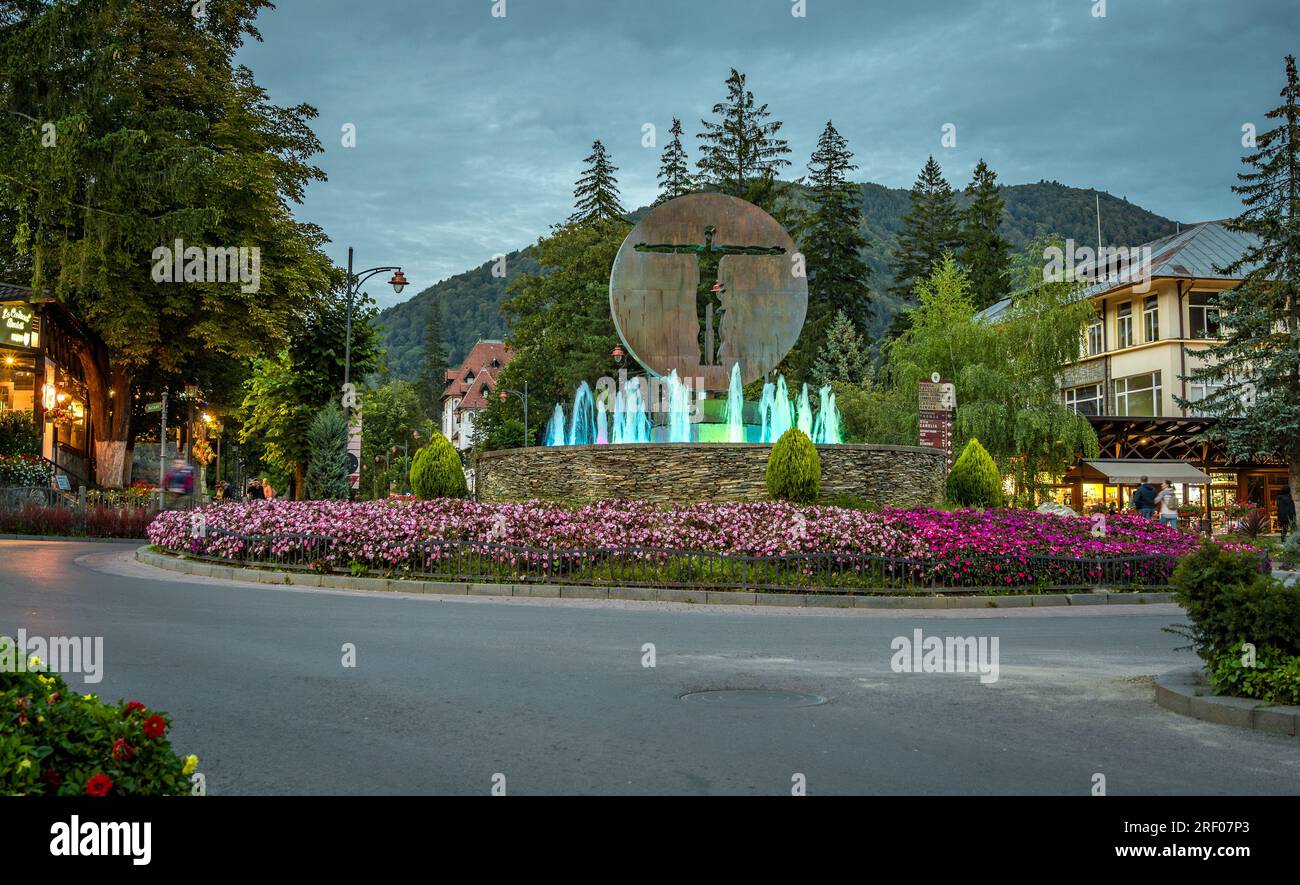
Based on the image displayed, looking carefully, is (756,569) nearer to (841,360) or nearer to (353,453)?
(353,453)

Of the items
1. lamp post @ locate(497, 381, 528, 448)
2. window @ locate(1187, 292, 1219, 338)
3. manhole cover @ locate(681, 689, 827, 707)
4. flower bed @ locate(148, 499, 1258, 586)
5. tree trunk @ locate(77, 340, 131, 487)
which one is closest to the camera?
manhole cover @ locate(681, 689, 827, 707)

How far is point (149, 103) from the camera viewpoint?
1437 inches

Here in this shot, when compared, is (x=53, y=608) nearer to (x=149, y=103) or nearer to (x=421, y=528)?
(x=421, y=528)

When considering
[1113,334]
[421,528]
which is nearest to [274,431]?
[421,528]

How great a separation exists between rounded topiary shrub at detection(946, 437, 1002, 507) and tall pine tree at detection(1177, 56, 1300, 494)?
22.4 m

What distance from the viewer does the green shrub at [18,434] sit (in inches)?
1455

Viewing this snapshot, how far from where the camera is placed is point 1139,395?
5131 centimetres

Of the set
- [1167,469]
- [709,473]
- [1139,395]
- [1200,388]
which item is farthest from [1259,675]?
[1139,395]

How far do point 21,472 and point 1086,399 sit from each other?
47417 mm

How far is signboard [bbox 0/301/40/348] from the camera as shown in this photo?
1462 inches

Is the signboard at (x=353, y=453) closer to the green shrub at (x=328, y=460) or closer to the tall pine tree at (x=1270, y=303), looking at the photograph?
the green shrub at (x=328, y=460)

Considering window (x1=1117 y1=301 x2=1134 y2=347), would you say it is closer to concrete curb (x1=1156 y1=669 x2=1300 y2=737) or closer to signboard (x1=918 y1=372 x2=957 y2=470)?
signboard (x1=918 y1=372 x2=957 y2=470)

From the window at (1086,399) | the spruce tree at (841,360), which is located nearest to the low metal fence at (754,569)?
the window at (1086,399)

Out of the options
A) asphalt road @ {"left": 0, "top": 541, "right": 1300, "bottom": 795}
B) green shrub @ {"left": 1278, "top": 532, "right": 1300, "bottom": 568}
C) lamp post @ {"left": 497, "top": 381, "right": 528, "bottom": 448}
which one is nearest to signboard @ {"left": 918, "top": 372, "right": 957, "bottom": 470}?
green shrub @ {"left": 1278, "top": 532, "right": 1300, "bottom": 568}
